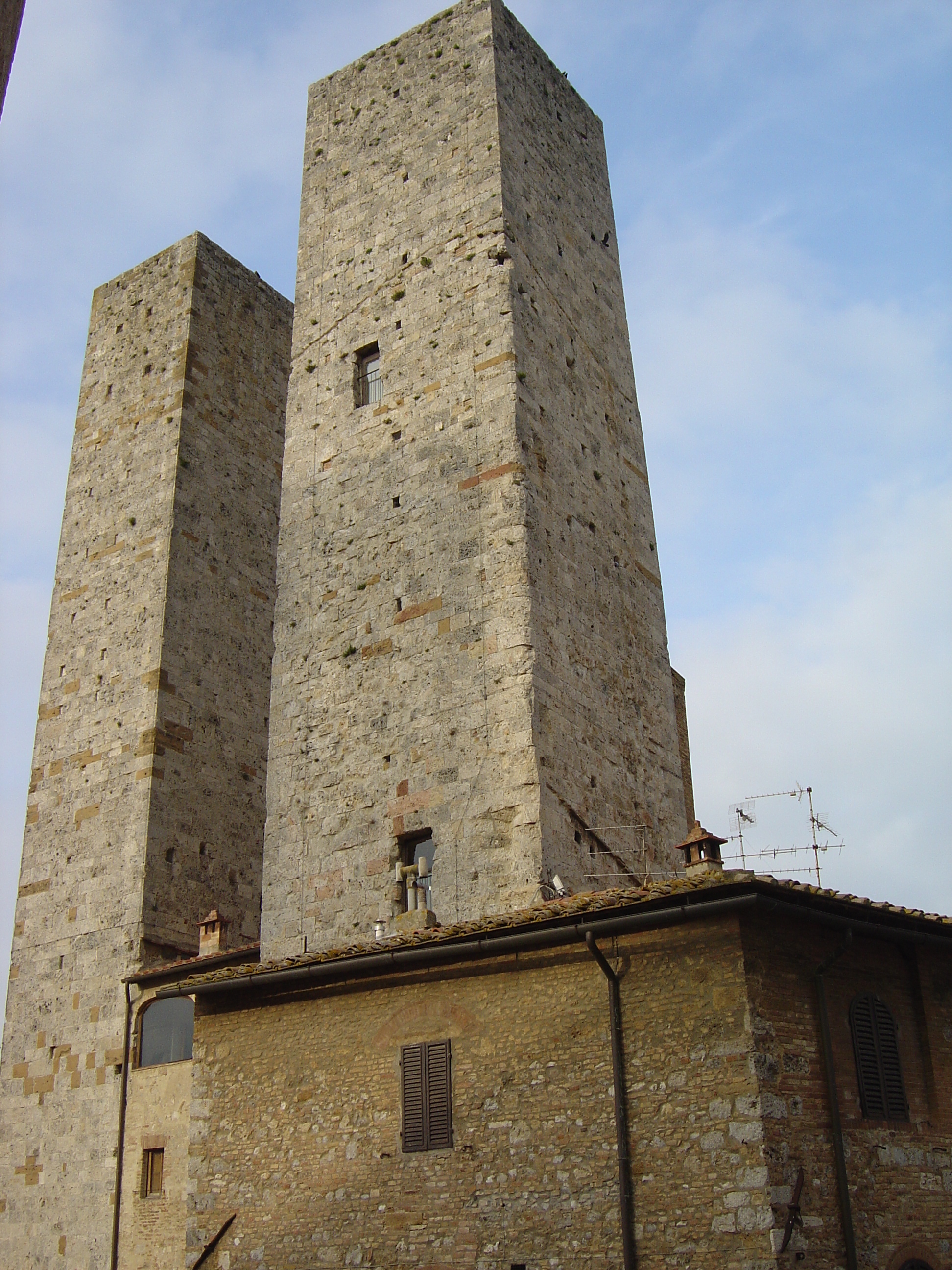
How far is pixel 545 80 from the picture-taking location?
69.4 ft

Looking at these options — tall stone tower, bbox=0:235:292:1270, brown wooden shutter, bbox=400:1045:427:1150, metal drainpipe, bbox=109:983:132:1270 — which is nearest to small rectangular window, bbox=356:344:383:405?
tall stone tower, bbox=0:235:292:1270

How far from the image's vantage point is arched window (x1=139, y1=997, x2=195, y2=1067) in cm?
1720

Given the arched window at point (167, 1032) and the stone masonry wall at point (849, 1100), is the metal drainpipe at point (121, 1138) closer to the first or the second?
the arched window at point (167, 1032)

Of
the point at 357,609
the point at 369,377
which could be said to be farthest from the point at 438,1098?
the point at 369,377

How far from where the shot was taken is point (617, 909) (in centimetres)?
1038

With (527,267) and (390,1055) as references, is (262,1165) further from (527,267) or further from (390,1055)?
(527,267)

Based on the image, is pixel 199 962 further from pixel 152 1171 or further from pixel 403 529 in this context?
pixel 403 529

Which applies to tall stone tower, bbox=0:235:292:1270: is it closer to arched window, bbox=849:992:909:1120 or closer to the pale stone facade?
the pale stone facade

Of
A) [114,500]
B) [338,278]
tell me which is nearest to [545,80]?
[338,278]

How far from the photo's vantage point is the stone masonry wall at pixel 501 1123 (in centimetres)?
965

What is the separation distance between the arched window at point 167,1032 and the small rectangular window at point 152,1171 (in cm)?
112

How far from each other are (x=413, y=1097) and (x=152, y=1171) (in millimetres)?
7534

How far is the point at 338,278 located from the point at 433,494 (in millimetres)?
4904

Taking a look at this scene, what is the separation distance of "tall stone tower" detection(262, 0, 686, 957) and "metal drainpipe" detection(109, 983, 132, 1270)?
363 centimetres
